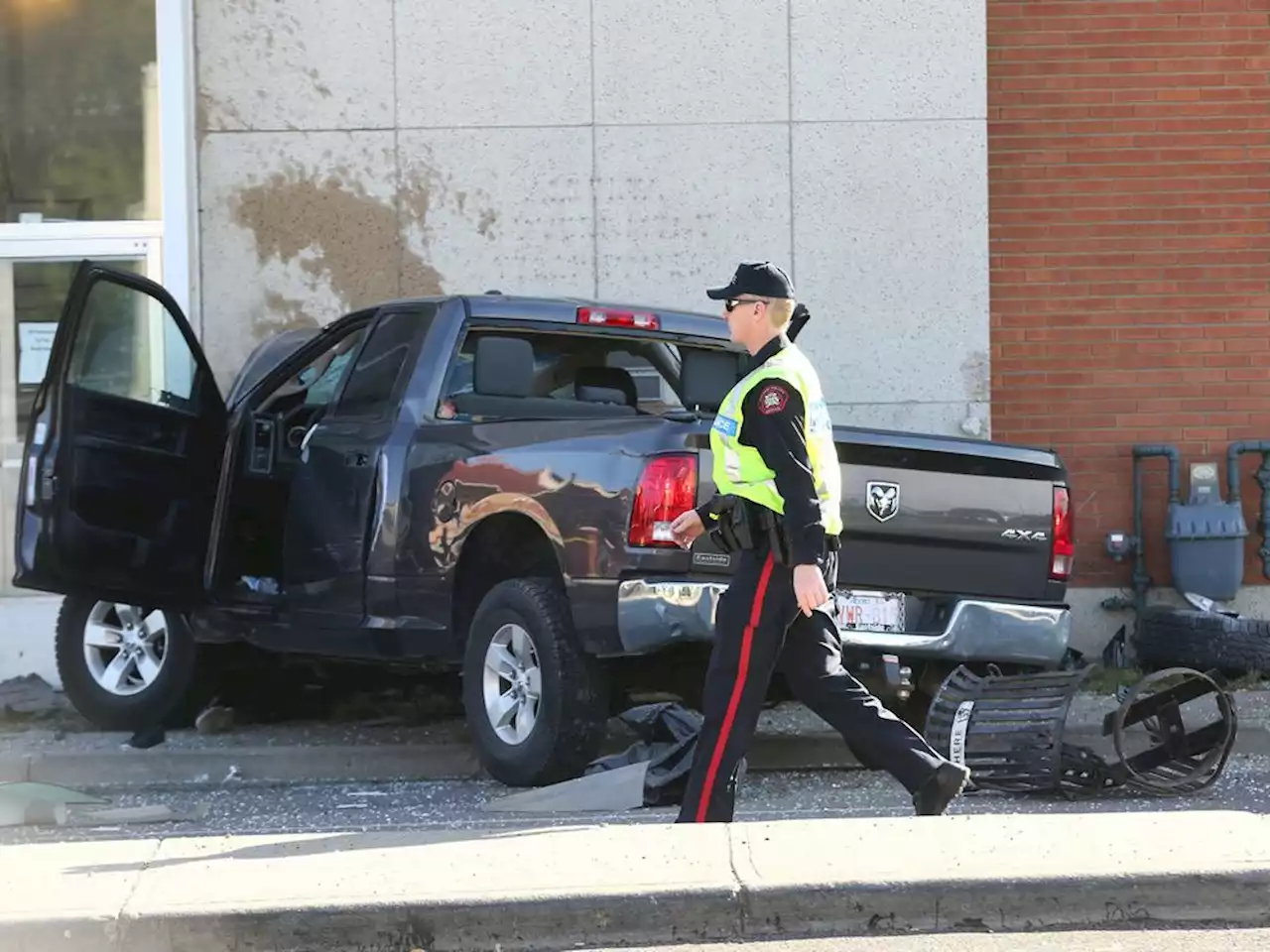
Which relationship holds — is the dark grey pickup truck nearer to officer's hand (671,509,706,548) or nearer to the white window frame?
officer's hand (671,509,706,548)

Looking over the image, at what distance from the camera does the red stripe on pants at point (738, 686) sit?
605 cm

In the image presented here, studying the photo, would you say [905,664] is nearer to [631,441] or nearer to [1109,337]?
[631,441]

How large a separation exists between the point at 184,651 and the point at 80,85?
4.53m

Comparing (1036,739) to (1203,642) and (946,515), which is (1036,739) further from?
(1203,642)

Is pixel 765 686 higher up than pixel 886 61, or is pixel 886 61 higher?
pixel 886 61

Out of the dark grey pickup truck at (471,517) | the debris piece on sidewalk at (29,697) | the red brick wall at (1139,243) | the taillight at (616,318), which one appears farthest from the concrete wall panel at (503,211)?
the taillight at (616,318)

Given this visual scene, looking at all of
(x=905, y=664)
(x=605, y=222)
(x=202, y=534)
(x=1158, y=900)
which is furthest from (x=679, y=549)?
(x=605, y=222)

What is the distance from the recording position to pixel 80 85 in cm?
1229

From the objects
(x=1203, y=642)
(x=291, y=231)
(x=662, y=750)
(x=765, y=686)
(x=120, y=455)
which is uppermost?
(x=291, y=231)

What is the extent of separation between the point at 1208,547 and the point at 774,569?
21.3ft

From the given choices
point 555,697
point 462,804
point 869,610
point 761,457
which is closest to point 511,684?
point 555,697

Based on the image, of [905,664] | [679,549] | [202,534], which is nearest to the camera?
[679,549]

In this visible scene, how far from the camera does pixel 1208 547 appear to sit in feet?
38.8

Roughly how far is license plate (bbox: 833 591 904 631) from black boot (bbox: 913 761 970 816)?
49.4 inches
